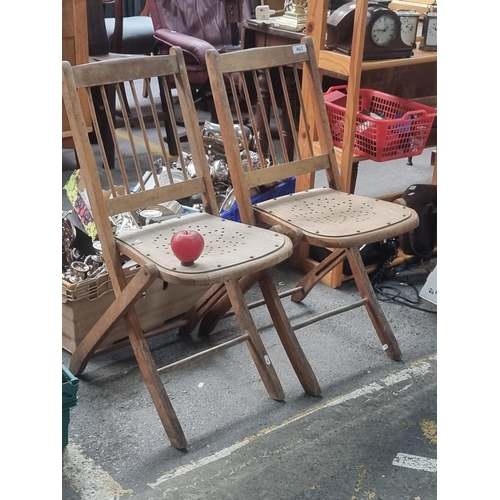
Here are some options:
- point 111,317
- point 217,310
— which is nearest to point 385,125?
point 217,310

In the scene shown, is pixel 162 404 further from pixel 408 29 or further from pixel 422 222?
pixel 408 29

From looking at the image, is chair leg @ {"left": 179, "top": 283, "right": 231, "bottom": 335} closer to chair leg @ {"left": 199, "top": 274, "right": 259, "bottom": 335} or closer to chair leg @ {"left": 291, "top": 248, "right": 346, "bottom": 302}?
chair leg @ {"left": 199, "top": 274, "right": 259, "bottom": 335}

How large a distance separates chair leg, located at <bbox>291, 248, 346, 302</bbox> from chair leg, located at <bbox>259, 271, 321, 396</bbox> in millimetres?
431

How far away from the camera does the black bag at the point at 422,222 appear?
3289 millimetres

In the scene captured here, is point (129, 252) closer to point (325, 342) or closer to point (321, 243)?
point (321, 243)

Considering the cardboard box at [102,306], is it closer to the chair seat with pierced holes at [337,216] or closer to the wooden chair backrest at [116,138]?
the wooden chair backrest at [116,138]

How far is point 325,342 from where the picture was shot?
2.78m

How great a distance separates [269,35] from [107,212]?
74.4 inches

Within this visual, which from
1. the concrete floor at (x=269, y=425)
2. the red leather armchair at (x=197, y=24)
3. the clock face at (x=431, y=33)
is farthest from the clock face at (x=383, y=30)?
the red leather armchair at (x=197, y=24)

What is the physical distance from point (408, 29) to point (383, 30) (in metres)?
0.21

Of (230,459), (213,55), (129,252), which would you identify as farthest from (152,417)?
(213,55)

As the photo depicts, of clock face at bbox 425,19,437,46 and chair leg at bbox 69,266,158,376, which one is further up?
clock face at bbox 425,19,437,46

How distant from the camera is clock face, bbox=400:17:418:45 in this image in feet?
9.64

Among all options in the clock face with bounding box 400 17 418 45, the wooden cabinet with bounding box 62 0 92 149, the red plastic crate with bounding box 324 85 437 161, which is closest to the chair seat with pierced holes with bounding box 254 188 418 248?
the red plastic crate with bounding box 324 85 437 161
